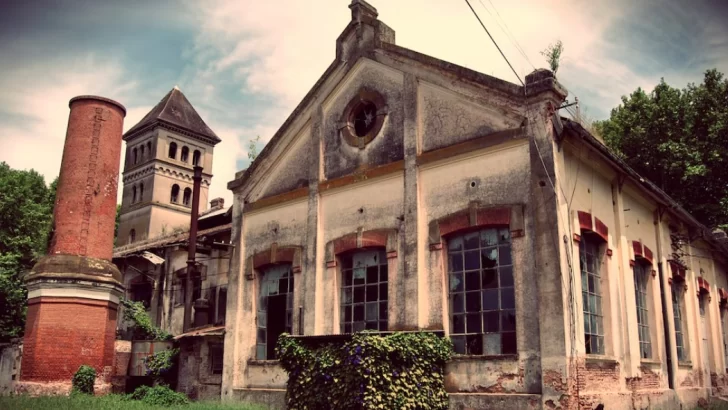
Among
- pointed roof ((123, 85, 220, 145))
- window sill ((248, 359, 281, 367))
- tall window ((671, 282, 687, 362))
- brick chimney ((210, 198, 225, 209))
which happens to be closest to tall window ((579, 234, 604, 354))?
tall window ((671, 282, 687, 362))

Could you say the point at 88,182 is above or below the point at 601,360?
above

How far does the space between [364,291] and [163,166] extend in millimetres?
37796

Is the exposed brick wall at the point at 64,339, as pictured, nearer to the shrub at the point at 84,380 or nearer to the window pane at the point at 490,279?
the shrub at the point at 84,380

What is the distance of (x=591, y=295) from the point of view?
11820mm

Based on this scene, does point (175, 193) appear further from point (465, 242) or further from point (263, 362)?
point (465, 242)

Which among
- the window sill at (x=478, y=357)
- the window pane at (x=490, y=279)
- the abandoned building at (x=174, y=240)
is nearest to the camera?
the window sill at (x=478, y=357)

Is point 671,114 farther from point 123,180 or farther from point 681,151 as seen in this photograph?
point 123,180

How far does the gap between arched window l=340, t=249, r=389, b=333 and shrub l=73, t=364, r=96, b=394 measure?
8.29 metres

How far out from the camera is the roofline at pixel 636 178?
11312 millimetres

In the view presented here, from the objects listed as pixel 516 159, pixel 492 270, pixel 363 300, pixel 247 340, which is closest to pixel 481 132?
pixel 516 159

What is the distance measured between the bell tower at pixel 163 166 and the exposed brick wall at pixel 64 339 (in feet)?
90.5

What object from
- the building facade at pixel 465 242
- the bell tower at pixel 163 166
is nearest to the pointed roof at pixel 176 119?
the bell tower at pixel 163 166

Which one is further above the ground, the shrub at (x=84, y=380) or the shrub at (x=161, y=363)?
the shrub at (x=161, y=363)

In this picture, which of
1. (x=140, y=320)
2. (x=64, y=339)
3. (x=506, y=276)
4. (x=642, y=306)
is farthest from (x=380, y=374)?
(x=140, y=320)
